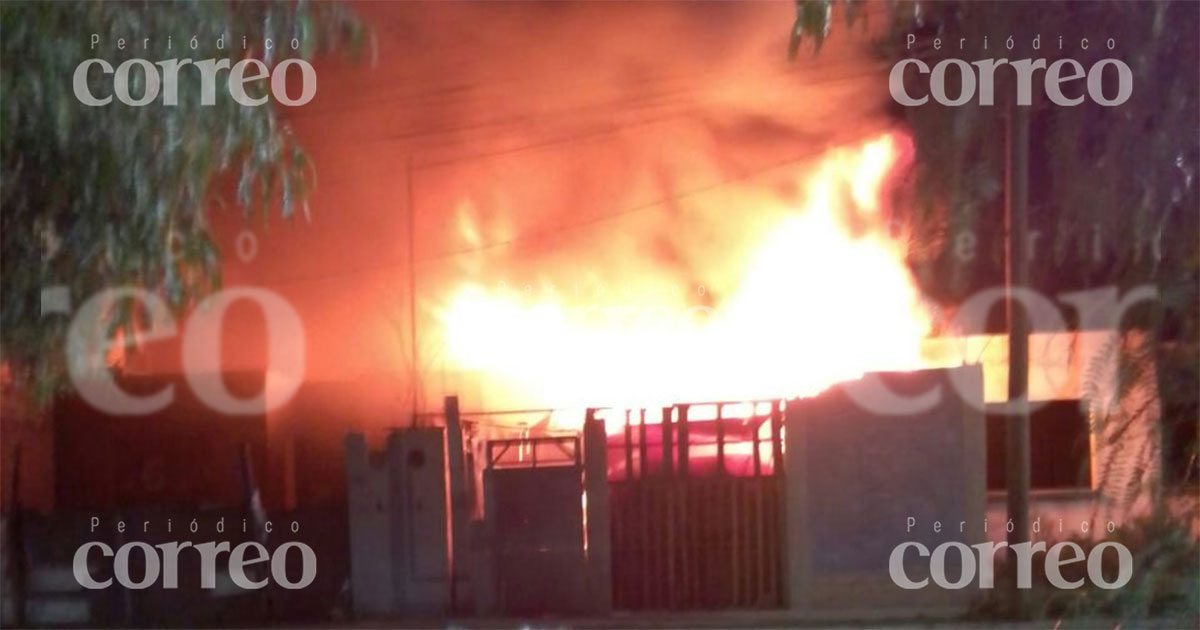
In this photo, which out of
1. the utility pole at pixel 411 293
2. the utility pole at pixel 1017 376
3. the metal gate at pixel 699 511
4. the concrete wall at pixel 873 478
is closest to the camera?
the utility pole at pixel 1017 376

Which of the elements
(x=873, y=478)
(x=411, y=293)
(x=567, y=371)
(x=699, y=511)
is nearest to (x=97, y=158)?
(x=411, y=293)

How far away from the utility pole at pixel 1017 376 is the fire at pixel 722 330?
2069mm

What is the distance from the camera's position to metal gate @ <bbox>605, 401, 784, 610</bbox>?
7.64 metres

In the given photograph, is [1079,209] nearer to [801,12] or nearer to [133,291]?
[801,12]

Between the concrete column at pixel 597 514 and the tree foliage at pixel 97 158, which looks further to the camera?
the concrete column at pixel 597 514

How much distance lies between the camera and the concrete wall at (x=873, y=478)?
752 cm

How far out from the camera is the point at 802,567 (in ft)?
24.6

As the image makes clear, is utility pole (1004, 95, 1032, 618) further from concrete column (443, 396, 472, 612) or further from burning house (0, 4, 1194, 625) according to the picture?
concrete column (443, 396, 472, 612)

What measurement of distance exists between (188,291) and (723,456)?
3.98 m

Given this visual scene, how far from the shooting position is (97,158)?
4.88 meters

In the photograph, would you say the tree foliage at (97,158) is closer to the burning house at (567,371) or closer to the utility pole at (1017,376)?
the burning house at (567,371)

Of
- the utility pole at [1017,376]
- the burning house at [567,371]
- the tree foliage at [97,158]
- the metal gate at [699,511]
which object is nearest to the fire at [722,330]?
the burning house at [567,371]

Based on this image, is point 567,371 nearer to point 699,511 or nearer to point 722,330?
point 722,330

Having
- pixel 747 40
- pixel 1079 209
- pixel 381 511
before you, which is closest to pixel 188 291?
pixel 381 511
